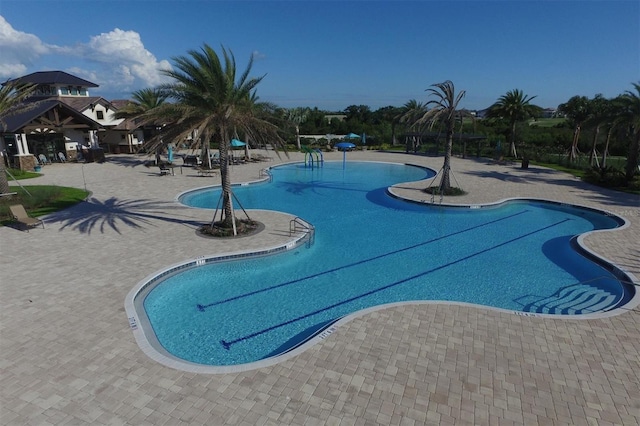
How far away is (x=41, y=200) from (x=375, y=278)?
18878mm

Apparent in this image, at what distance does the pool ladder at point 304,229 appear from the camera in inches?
623

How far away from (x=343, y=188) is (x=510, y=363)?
20980 mm

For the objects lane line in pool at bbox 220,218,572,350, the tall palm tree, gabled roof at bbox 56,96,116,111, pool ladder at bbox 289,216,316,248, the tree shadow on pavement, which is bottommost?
lane line in pool at bbox 220,218,572,350

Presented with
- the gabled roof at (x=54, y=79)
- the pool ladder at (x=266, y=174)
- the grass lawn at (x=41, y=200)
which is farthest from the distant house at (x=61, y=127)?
the pool ladder at (x=266, y=174)

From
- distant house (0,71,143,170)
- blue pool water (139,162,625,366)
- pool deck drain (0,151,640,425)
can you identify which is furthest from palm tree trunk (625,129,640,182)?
distant house (0,71,143,170)

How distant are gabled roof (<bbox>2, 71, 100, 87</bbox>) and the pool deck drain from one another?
37610mm

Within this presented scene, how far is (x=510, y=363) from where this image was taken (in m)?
7.59

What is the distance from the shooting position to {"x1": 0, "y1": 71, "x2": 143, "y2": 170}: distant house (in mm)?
31422

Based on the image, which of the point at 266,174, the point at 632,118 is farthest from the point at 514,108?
the point at 266,174

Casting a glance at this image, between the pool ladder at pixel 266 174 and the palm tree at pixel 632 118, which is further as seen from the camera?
the pool ladder at pixel 266 174

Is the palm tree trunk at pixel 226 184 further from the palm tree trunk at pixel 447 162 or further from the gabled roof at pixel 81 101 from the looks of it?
the gabled roof at pixel 81 101

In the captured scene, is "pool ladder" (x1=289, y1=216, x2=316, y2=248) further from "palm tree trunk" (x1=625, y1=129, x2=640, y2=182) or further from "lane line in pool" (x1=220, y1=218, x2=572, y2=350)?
"palm tree trunk" (x1=625, y1=129, x2=640, y2=182)

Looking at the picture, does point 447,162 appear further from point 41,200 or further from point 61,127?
point 61,127

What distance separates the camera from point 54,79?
40.9 meters
